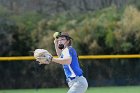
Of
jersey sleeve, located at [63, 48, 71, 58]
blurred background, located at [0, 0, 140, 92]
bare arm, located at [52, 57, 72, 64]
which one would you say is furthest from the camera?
blurred background, located at [0, 0, 140, 92]

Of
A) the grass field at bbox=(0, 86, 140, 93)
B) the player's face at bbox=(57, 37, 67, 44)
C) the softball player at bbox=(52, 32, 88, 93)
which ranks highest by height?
the player's face at bbox=(57, 37, 67, 44)

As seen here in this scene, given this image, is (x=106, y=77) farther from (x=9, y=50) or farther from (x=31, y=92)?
(x=9, y=50)

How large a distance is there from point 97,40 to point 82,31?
3.93 ft

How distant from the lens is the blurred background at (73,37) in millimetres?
13039

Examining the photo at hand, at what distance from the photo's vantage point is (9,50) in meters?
17.4

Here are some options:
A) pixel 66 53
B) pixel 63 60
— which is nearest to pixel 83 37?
pixel 66 53

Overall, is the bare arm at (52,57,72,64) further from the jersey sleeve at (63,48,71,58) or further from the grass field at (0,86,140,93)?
the grass field at (0,86,140,93)

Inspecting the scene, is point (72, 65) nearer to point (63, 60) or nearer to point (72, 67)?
point (72, 67)

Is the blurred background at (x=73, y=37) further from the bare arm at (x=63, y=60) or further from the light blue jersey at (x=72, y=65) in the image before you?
the bare arm at (x=63, y=60)

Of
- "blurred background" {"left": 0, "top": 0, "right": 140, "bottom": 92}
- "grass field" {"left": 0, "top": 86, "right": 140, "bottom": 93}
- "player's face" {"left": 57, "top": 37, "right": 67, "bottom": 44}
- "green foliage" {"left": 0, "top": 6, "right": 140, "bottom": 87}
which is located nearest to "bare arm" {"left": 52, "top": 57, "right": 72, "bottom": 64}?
"player's face" {"left": 57, "top": 37, "right": 67, "bottom": 44}

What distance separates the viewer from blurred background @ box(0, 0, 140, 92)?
42.8 feet

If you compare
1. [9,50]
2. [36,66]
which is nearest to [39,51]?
[36,66]

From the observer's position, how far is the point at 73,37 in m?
18.1

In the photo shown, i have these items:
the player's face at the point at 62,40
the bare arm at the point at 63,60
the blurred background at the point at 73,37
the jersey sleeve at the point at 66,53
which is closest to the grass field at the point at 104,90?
the blurred background at the point at 73,37
